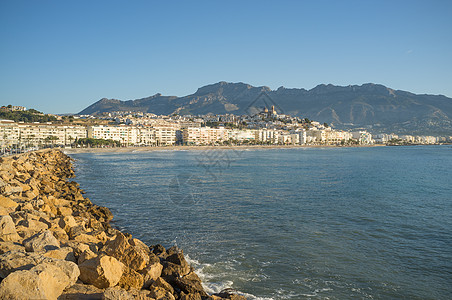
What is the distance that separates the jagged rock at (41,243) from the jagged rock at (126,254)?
0.72 metres

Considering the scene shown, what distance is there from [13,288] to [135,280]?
157 cm

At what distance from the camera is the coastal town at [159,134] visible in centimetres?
6406

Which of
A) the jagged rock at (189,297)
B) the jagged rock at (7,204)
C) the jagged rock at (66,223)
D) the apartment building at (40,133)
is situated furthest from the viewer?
the apartment building at (40,133)

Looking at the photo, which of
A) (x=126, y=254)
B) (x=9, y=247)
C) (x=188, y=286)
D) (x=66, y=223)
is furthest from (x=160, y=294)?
(x=66, y=223)

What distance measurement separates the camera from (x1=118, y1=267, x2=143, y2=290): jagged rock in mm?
4152

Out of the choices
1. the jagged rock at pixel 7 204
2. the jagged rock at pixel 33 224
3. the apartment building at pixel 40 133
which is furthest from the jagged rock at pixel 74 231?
the apartment building at pixel 40 133

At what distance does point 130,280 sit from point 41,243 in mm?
1365

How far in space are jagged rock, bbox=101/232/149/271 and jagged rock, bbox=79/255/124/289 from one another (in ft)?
1.81

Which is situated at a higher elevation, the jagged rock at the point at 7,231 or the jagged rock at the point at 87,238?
the jagged rock at the point at 7,231

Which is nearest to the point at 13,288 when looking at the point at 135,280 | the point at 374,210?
the point at 135,280

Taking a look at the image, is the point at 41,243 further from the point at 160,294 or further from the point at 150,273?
the point at 160,294

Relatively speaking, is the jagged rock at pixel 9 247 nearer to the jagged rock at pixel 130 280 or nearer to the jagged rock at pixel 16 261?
the jagged rock at pixel 16 261

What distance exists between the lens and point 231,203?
12500 millimetres

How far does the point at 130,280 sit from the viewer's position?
421 centimetres
